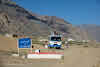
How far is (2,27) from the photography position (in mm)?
93938

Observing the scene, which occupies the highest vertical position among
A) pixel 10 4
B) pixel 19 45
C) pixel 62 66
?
pixel 10 4

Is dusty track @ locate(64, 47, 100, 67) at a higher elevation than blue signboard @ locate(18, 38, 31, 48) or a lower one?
lower

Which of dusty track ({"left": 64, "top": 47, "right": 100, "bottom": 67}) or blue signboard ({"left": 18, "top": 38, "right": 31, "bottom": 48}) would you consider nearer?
dusty track ({"left": 64, "top": 47, "right": 100, "bottom": 67})

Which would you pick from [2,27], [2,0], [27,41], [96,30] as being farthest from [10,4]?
[27,41]

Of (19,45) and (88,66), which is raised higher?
(19,45)

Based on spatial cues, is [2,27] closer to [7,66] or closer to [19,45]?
[19,45]

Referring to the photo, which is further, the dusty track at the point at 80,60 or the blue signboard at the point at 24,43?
the blue signboard at the point at 24,43

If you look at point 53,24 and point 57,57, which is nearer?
point 57,57

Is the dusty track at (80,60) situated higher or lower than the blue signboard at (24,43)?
lower

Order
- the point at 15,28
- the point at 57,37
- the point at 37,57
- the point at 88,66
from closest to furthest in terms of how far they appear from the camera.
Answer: the point at 88,66
the point at 37,57
the point at 57,37
the point at 15,28

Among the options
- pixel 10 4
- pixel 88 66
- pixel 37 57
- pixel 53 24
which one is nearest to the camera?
pixel 88 66

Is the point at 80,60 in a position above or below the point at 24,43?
below

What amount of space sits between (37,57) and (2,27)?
81444 mm

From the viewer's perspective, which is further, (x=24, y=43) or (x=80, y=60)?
(x=24, y=43)
